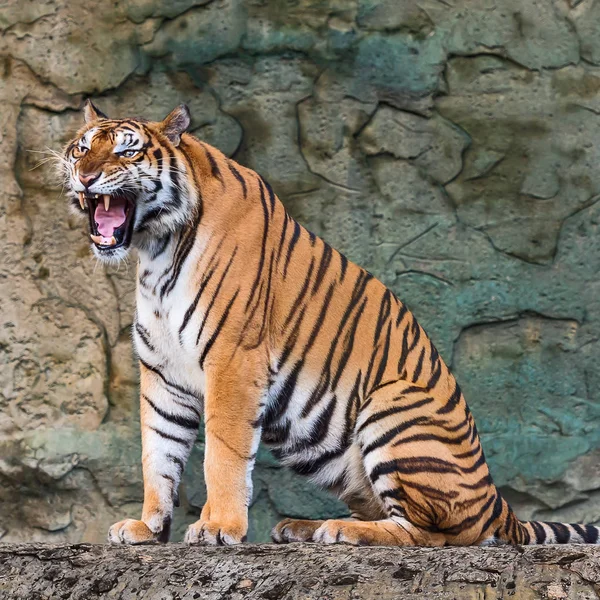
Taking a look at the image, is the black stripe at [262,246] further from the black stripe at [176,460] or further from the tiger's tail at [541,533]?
the tiger's tail at [541,533]

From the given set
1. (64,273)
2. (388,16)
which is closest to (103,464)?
(64,273)

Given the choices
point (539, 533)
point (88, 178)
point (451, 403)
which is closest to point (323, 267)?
point (451, 403)

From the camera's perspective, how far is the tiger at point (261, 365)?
3643 mm

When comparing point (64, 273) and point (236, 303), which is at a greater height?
point (236, 303)

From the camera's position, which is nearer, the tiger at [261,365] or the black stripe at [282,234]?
the tiger at [261,365]

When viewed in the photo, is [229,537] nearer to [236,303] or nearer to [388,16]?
[236,303]

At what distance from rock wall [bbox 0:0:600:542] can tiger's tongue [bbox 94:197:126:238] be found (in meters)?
1.81

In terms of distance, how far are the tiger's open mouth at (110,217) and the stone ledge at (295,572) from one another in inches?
39.3

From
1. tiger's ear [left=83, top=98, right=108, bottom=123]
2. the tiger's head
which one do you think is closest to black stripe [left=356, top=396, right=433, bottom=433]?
the tiger's head

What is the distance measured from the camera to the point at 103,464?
5438 mm

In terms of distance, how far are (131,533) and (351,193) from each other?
241cm

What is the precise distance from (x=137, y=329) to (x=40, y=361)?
70.6 inches

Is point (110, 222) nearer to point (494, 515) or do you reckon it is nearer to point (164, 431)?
point (164, 431)

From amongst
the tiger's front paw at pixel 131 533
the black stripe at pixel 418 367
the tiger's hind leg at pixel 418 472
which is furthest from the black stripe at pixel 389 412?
the tiger's front paw at pixel 131 533
